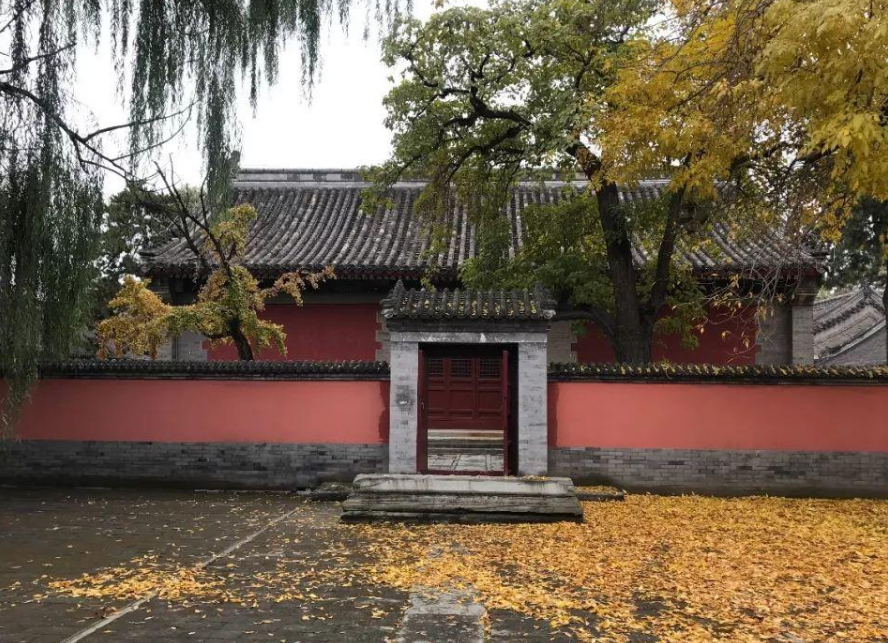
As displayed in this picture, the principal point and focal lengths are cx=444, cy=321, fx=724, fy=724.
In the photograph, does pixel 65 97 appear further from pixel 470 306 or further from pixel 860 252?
pixel 860 252

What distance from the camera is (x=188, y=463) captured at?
10.0 meters

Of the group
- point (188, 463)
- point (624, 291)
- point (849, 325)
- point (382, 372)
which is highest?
point (849, 325)

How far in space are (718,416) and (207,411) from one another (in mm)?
6960

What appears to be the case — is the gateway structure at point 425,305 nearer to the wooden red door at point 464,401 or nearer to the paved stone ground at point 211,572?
the wooden red door at point 464,401

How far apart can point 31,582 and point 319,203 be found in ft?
42.0

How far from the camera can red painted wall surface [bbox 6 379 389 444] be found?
995cm

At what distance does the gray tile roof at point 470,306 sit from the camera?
944cm

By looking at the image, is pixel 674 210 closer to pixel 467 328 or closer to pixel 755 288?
pixel 467 328

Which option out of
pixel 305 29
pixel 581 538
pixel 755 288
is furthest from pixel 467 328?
pixel 755 288

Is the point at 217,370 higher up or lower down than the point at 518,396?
higher up

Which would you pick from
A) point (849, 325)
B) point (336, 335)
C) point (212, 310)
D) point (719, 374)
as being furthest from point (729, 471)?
point (849, 325)

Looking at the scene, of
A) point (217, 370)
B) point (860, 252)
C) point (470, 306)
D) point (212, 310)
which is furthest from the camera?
point (860, 252)

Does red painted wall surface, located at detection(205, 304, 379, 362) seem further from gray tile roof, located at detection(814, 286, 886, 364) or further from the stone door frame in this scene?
gray tile roof, located at detection(814, 286, 886, 364)

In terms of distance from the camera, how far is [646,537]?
6.99m
